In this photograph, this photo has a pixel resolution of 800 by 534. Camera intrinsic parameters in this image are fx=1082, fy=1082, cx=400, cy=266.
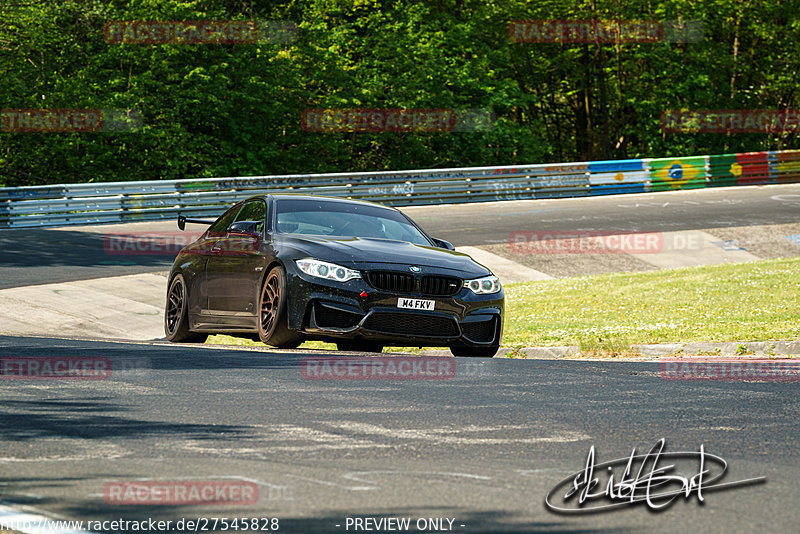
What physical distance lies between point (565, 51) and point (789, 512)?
48075 mm

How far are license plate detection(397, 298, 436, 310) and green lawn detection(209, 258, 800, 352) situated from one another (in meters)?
3.48

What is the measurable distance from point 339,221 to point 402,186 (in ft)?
72.3

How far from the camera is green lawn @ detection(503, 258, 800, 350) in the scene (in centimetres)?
1384

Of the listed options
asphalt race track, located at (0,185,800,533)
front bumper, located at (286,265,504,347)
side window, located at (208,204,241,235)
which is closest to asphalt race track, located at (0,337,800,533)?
asphalt race track, located at (0,185,800,533)

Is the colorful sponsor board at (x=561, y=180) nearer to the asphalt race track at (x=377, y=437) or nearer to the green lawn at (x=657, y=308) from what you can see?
the green lawn at (x=657, y=308)

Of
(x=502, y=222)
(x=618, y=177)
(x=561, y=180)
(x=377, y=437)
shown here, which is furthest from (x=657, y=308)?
(x=618, y=177)

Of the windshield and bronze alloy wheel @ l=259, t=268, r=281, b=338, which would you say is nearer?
bronze alloy wheel @ l=259, t=268, r=281, b=338

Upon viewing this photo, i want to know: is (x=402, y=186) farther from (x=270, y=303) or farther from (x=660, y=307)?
(x=270, y=303)

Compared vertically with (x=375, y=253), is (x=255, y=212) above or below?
above

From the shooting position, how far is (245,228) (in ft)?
37.1

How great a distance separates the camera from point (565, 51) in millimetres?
50938

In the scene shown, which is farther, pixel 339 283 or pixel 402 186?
pixel 402 186

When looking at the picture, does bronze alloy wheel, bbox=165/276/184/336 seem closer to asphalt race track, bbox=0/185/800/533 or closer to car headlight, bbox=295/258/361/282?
asphalt race track, bbox=0/185/800/533

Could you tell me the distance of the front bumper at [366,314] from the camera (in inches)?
398
